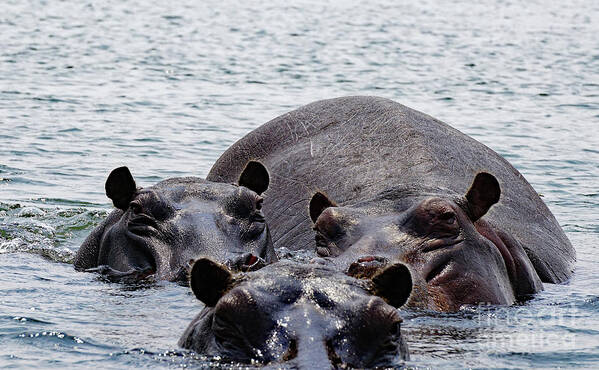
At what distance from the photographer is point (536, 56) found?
1105 inches

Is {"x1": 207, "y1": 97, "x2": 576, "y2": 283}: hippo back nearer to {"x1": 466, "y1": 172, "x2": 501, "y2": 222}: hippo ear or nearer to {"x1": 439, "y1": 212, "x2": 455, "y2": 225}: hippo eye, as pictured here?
{"x1": 466, "y1": 172, "x2": 501, "y2": 222}: hippo ear

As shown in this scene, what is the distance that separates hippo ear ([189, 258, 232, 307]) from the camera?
17.5ft

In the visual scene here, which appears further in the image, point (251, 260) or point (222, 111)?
point (222, 111)

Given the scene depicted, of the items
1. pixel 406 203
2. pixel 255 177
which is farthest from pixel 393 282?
pixel 255 177

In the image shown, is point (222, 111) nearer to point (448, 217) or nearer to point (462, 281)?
point (448, 217)

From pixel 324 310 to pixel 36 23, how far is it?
91.6ft

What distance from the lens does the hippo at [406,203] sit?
7.68 m

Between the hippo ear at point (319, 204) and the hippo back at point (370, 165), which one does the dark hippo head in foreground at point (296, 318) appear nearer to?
the hippo ear at point (319, 204)

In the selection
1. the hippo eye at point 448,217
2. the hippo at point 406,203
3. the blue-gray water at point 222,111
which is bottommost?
the blue-gray water at point 222,111

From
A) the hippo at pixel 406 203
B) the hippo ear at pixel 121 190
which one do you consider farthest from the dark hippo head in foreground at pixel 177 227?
the hippo at pixel 406 203

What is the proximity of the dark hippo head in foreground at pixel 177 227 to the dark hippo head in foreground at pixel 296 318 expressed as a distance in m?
2.40

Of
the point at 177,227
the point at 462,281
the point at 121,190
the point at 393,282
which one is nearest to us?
the point at 393,282

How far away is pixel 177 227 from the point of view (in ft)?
27.5

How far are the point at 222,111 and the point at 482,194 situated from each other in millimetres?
12293
